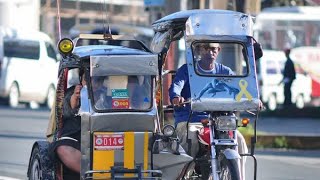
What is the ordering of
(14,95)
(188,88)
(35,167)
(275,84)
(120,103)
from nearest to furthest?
(120,103)
(188,88)
(35,167)
(14,95)
(275,84)

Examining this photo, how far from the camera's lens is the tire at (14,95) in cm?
3266

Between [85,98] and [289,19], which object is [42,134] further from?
[289,19]

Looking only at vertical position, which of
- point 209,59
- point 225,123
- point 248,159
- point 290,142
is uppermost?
point 290,142

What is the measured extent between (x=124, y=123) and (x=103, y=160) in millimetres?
366

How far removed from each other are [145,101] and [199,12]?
0.92 m

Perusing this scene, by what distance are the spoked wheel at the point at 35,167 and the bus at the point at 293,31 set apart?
2760 centimetres

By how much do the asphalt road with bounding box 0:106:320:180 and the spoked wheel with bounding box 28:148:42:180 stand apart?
10.3ft

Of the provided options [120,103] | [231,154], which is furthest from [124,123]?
[231,154]

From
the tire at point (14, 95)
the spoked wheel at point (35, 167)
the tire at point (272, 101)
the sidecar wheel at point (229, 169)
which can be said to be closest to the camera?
the sidecar wheel at point (229, 169)

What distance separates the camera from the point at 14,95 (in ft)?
108

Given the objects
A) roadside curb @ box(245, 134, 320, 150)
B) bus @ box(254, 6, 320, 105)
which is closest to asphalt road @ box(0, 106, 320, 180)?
roadside curb @ box(245, 134, 320, 150)

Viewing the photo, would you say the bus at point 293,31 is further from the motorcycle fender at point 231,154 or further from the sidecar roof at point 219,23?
the motorcycle fender at point 231,154

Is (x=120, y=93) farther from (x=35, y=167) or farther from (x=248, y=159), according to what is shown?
(x=248, y=159)

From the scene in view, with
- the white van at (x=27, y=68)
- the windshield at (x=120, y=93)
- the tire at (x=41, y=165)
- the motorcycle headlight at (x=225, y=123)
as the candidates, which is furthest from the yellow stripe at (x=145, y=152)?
the white van at (x=27, y=68)
